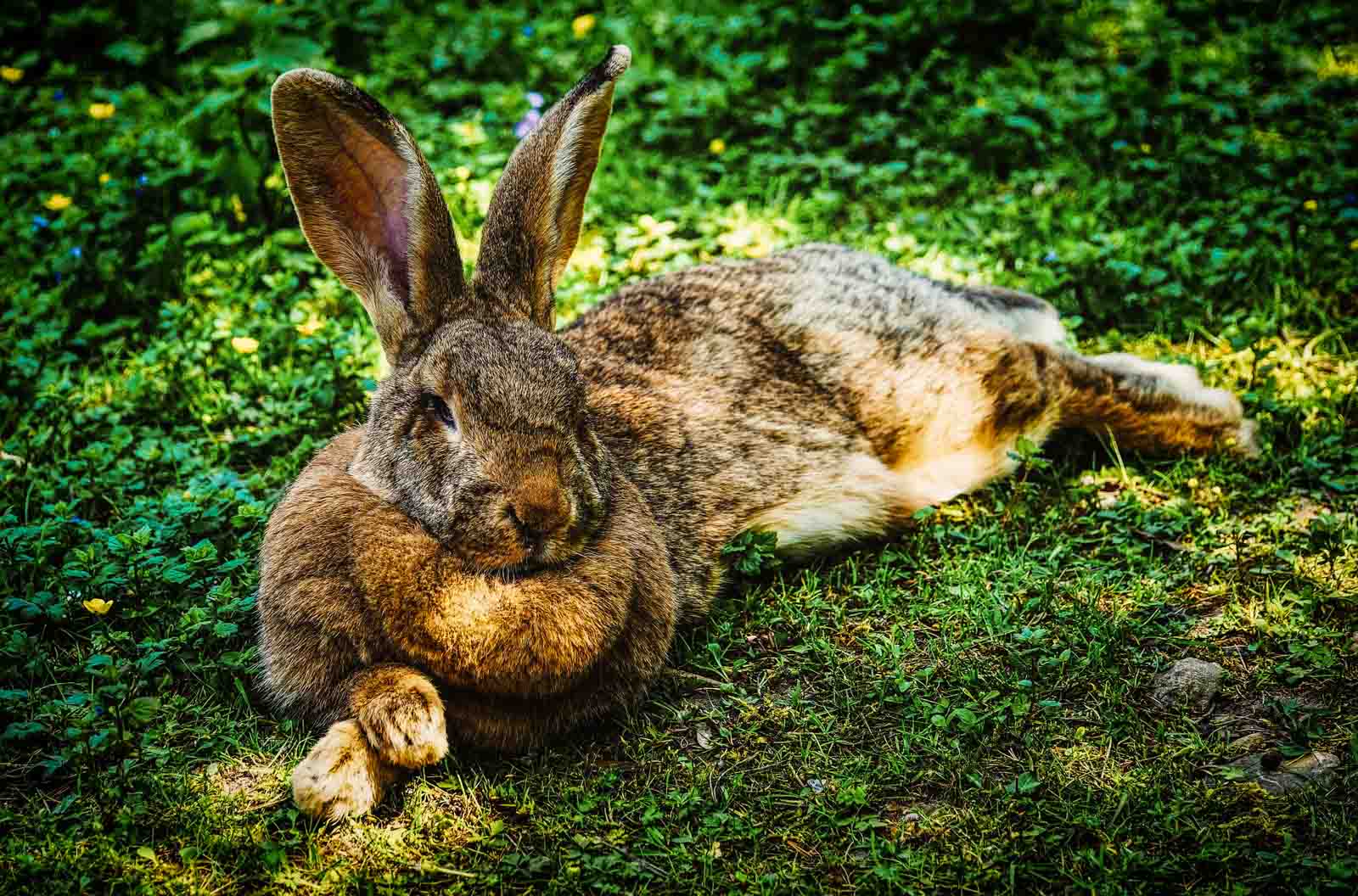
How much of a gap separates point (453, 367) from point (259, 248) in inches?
118

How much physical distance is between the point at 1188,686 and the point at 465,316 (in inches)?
95.1

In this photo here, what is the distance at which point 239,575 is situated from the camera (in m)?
4.04

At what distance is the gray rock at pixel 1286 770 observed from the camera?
10.3 feet

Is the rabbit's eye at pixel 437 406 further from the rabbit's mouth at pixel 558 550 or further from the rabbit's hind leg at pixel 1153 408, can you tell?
the rabbit's hind leg at pixel 1153 408

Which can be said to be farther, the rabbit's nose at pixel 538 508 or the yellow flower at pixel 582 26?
the yellow flower at pixel 582 26

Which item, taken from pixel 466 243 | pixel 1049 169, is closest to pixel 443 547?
pixel 466 243

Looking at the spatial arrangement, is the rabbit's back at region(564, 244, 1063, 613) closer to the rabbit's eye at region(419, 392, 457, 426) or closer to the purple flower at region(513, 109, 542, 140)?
the rabbit's eye at region(419, 392, 457, 426)

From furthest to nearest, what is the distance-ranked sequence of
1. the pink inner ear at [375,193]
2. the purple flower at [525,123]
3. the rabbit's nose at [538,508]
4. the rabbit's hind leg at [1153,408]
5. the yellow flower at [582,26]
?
the yellow flower at [582,26] < the purple flower at [525,123] < the rabbit's hind leg at [1153,408] < the pink inner ear at [375,193] < the rabbit's nose at [538,508]

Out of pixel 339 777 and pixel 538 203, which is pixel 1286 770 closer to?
pixel 339 777

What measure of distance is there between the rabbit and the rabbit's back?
0.4 inches

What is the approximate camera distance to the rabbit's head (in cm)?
326

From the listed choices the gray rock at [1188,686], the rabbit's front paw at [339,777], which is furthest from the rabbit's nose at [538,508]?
the gray rock at [1188,686]

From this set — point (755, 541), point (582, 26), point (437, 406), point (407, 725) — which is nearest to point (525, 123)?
point (582, 26)

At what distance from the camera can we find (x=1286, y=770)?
3207mm
